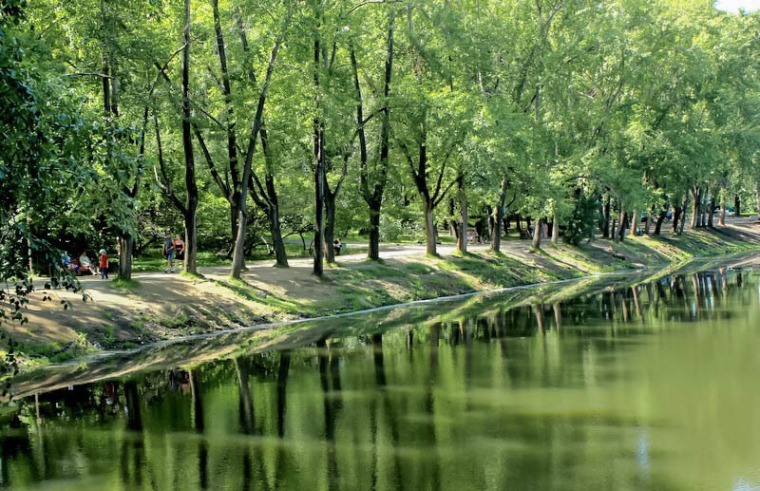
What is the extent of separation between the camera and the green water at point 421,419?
12.2m

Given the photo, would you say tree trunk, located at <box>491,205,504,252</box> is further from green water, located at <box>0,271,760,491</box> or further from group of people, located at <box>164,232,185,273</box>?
green water, located at <box>0,271,760,491</box>

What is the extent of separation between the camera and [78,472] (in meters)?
12.9

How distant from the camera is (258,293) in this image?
31.1 metres

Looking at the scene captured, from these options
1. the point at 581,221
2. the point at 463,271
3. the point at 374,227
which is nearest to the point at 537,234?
the point at 581,221

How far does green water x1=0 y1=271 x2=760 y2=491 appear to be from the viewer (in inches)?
479

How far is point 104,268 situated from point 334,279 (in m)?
8.84

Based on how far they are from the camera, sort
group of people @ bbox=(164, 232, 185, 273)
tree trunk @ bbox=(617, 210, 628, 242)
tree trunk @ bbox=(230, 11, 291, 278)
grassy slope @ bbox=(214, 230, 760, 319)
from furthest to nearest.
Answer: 1. tree trunk @ bbox=(617, 210, 628, 242)
2. group of people @ bbox=(164, 232, 185, 273)
3. grassy slope @ bbox=(214, 230, 760, 319)
4. tree trunk @ bbox=(230, 11, 291, 278)

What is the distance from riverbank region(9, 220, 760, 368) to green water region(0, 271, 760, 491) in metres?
3.84

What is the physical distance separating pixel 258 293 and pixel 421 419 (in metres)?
16.6

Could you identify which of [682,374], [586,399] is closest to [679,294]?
[682,374]

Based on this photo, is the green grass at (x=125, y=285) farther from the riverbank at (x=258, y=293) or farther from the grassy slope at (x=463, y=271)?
the grassy slope at (x=463, y=271)

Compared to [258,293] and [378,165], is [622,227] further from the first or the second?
[258,293]

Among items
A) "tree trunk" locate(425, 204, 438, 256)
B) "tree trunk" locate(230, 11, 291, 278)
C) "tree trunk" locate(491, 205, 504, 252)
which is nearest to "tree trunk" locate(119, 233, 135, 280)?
"tree trunk" locate(230, 11, 291, 278)

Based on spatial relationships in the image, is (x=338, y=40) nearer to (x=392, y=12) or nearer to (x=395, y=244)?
(x=392, y=12)
